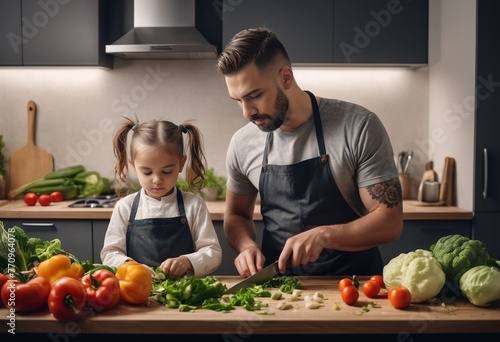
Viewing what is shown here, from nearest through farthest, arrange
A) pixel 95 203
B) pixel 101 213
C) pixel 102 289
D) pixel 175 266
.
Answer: pixel 102 289 → pixel 175 266 → pixel 101 213 → pixel 95 203

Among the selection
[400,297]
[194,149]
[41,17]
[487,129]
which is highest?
[41,17]

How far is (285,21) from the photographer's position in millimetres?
4078

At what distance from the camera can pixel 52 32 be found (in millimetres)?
4117

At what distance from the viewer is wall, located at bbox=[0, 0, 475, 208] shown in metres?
4.50

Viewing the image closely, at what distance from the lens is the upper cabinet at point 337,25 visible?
4.05m

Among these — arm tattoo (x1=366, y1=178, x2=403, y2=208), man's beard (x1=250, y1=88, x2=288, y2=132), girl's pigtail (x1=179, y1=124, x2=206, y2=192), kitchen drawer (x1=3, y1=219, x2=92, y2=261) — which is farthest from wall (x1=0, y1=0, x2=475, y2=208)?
arm tattoo (x1=366, y1=178, x2=403, y2=208)

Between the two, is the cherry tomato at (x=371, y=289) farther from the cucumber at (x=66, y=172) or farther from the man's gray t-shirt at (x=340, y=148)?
the cucumber at (x=66, y=172)

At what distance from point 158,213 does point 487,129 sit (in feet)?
7.13

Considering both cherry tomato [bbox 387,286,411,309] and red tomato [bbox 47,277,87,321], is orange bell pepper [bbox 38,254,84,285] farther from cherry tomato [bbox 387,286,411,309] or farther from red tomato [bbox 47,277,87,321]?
cherry tomato [bbox 387,286,411,309]

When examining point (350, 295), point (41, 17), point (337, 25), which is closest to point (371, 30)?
point (337, 25)

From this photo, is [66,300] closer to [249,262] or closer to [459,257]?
[249,262]

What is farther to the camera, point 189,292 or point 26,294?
point 189,292

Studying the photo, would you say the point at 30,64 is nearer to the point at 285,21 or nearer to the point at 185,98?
the point at 185,98

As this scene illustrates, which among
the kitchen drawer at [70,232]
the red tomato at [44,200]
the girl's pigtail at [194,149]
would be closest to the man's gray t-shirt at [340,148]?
the girl's pigtail at [194,149]
